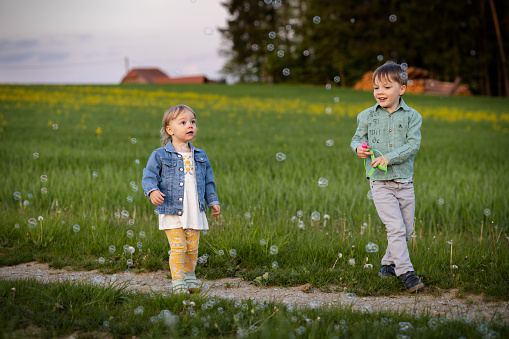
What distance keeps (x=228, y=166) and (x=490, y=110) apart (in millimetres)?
23278

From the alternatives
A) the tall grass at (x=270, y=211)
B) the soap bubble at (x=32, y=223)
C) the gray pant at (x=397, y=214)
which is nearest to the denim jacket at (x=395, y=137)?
the gray pant at (x=397, y=214)

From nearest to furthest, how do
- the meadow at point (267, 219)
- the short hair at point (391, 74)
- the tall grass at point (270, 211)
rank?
the short hair at point (391, 74) → the meadow at point (267, 219) → the tall grass at point (270, 211)

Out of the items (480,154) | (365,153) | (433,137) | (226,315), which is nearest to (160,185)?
(226,315)

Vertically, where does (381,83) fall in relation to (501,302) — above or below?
above


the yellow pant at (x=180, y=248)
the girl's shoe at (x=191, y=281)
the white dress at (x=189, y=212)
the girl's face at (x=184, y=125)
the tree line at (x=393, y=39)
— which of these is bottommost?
the girl's shoe at (x=191, y=281)

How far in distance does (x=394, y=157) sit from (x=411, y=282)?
1081mm

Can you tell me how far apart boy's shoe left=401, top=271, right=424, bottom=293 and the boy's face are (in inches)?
59.1

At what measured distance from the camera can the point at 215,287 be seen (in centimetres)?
399

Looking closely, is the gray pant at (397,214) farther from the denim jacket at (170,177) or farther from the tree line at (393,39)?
the tree line at (393,39)

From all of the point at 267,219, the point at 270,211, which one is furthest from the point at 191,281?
the point at 270,211

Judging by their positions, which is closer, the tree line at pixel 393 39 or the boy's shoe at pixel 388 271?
the boy's shoe at pixel 388 271

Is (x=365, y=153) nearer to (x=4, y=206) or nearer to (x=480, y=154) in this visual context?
(x=4, y=206)

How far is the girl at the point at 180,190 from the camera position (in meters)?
3.78

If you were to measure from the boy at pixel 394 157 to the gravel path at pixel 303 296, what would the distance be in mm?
265
